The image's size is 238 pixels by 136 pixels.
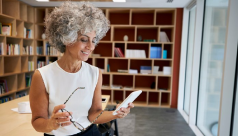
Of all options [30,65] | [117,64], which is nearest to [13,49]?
[30,65]

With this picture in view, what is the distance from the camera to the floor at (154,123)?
315 cm

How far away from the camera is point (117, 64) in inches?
206

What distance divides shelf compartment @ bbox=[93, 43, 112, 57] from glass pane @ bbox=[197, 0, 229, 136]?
274cm

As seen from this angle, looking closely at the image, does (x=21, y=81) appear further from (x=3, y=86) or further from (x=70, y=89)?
(x=70, y=89)

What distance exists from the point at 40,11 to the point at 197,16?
4.36m

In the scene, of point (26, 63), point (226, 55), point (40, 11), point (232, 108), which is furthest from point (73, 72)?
point (40, 11)

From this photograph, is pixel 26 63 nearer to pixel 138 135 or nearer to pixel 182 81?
pixel 138 135

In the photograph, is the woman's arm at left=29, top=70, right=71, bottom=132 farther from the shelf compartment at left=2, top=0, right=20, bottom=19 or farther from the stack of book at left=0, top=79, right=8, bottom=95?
the shelf compartment at left=2, top=0, right=20, bottom=19

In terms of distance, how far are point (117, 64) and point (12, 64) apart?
2.84 meters

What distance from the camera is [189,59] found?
4.33 metres

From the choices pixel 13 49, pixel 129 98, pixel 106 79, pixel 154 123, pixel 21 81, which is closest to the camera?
pixel 129 98

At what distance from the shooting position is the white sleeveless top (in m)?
1.02

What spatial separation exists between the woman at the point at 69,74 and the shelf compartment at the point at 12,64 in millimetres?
3812

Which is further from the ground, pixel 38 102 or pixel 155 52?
pixel 155 52
